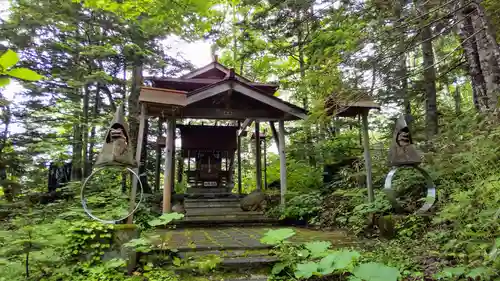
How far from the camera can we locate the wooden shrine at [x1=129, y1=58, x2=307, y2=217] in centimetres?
718

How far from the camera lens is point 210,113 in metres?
8.70

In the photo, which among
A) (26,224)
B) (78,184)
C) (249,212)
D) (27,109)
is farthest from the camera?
(27,109)

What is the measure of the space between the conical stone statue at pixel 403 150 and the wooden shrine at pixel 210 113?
→ 3967mm

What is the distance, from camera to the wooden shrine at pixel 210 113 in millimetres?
7176

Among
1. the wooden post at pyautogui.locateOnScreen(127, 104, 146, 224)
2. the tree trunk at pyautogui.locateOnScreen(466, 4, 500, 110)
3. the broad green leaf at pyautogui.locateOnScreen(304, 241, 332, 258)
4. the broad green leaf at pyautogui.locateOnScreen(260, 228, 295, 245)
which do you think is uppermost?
the tree trunk at pyautogui.locateOnScreen(466, 4, 500, 110)

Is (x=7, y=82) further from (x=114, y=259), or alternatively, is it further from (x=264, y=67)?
(x=264, y=67)

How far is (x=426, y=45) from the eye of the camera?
7207 millimetres

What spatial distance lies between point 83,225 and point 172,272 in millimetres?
1330

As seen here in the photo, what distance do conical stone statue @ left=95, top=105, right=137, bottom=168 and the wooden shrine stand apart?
49.4 inches

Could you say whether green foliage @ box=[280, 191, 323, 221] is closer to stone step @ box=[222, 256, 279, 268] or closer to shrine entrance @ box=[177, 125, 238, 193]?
stone step @ box=[222, 256, 279, 268]

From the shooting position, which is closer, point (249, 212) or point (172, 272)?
point (172, 272)

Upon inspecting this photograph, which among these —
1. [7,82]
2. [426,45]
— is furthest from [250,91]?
[7,82]

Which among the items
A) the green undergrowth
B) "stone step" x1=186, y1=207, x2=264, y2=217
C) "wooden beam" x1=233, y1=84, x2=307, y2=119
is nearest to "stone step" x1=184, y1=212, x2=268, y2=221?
"stone step" x1=186, y1=207, x2=264, y2=217

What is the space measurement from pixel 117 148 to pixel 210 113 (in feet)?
15.1
